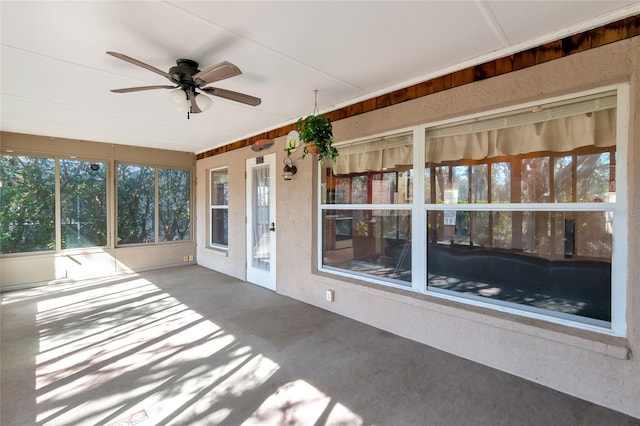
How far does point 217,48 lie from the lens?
7.49ft

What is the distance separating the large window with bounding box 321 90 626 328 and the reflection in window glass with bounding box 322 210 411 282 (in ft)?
0.05

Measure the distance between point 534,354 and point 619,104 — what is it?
189cm

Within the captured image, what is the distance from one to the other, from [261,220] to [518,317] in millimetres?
3733

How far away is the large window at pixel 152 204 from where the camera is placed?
589 cm

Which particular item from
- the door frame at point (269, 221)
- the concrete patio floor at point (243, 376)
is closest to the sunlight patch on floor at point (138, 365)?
the concrete patio floor at point (243, 376)

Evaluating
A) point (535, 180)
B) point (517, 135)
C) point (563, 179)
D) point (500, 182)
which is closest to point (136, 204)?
point (500, 182)

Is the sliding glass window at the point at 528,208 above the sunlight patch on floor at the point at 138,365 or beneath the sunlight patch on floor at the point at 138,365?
above

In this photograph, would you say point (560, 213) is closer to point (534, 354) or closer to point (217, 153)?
point (534, 354)

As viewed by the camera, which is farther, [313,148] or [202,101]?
[313,148]

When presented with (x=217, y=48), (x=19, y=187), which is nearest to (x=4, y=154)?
(x=19, y=187)

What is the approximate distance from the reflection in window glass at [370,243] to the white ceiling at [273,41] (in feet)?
4.62

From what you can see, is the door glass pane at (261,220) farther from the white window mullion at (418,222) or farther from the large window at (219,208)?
the white window mullion at (418,222)

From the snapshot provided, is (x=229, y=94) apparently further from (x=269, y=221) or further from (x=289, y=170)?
(x=269, y=221)

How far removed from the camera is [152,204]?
6.26 metres
